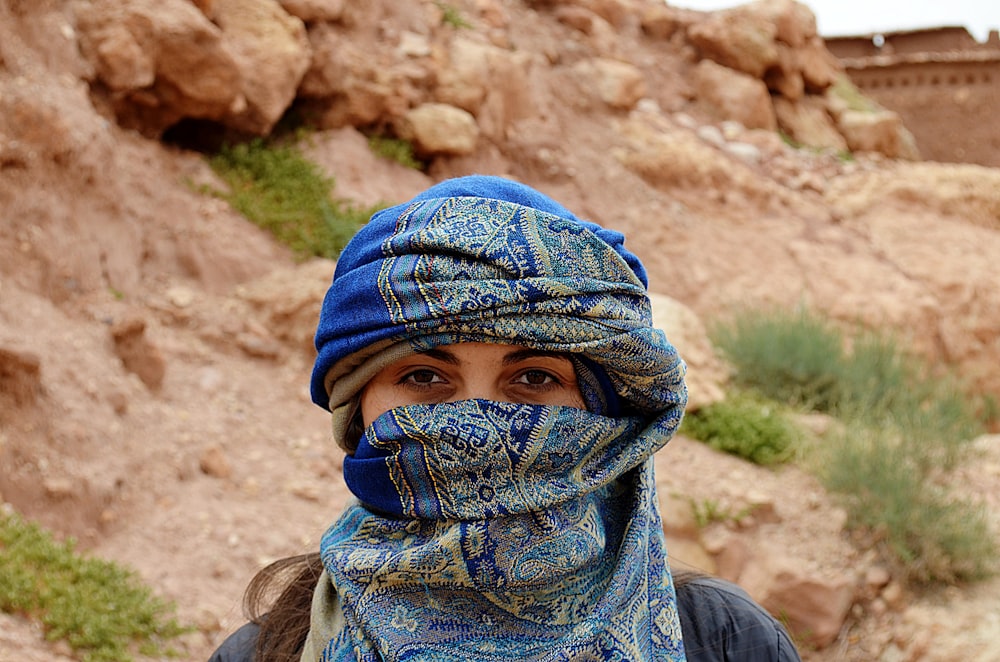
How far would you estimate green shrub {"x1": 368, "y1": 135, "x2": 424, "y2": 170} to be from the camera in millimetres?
7594

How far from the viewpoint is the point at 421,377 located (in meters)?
1.54

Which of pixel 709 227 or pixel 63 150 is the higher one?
pixel 63 150

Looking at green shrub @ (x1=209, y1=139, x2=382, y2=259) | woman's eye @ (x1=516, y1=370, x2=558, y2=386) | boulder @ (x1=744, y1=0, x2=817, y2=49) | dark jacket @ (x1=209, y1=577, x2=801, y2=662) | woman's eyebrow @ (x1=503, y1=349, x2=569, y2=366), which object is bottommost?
green shrub @ (x1=209, y1=139, x2=382, y2=259)

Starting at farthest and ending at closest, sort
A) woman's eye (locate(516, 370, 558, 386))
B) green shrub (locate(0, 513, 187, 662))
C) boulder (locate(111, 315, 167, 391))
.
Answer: boulder (locate(111, 315, 167, 391)) < green shrub (locate(0, 513, 187, 662)) < woman's eye (locate(516, 370, 558, 386))

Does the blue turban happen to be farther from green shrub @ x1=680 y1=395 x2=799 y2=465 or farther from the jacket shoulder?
green shrub @ x1=680 y1=395 x2=799 y2=465

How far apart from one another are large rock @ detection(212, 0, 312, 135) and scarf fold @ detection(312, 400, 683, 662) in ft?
18.4

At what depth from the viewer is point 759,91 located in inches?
442

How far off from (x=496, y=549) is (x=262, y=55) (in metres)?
6.04

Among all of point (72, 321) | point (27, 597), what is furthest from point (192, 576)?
point (72, 321)

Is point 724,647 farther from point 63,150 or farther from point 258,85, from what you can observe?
point 258,85

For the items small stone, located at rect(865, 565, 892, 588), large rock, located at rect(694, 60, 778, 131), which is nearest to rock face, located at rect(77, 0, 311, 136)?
small stone, located at rect(865, 565, 892, 588)

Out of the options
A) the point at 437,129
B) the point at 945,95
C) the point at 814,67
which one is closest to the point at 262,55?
the point at 437,129

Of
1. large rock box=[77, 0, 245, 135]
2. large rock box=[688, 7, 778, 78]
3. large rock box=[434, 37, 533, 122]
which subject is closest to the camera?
large rock box=[77, 0, 245, 135]

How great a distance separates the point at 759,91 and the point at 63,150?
28.8 feet
